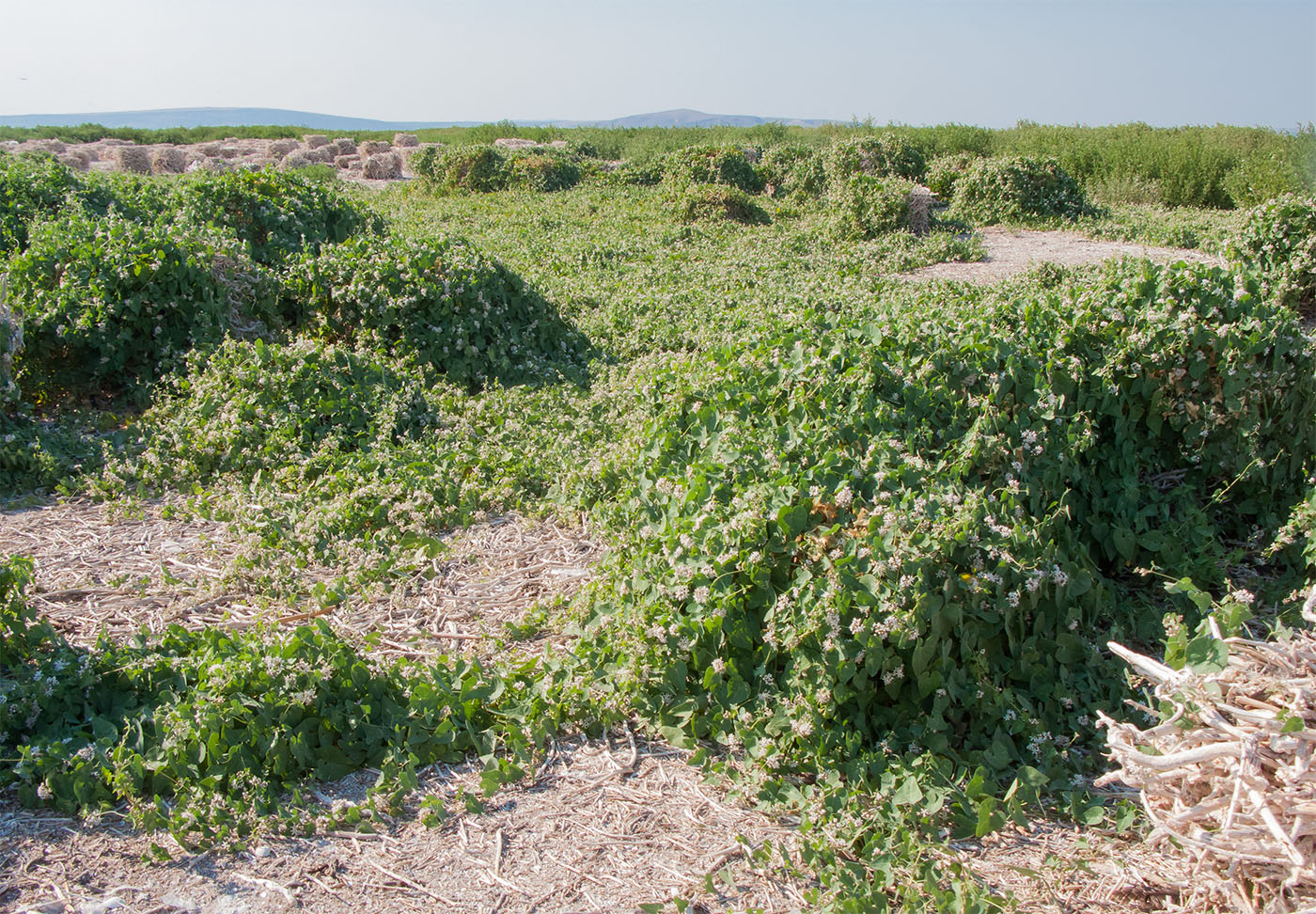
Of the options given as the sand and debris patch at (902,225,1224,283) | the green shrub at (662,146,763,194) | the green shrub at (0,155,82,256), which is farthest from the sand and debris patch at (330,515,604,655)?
the green shrub at (662,146,763,194)

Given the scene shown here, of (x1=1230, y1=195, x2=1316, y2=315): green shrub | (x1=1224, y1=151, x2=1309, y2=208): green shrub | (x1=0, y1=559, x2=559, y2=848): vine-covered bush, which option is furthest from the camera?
A: (x1=1224, y1=151, x2=1309, y2=208): green shrub

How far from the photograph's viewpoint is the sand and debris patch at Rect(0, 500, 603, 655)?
345 centimetres

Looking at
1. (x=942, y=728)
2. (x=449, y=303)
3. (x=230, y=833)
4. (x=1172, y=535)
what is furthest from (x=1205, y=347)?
(x=449, y=303)

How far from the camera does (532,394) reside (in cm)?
584

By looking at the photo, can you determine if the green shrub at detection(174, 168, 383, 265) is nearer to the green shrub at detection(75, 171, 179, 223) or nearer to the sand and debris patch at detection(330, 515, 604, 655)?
the green shrub at detection(75, 171, 179, 223)

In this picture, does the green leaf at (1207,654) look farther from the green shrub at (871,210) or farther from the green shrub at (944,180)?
the green shrub at (944,180)

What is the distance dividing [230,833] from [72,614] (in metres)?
1.65

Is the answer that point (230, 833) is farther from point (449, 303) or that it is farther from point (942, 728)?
point (449, 303)

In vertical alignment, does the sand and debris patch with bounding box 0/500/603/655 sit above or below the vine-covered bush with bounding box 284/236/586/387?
below

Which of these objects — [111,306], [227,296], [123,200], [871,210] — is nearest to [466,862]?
[111,306]

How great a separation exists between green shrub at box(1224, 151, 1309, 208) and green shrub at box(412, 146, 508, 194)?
39.1 feet

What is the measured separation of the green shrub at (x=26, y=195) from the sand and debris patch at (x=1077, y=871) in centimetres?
756

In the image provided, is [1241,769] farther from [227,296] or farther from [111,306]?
[227,296]

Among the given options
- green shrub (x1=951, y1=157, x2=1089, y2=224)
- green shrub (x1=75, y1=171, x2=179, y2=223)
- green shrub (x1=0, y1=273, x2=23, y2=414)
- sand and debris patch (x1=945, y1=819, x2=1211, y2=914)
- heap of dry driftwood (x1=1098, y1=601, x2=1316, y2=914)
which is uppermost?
green shrub (x1=951, y1=157, x2=1089, y2=224)
